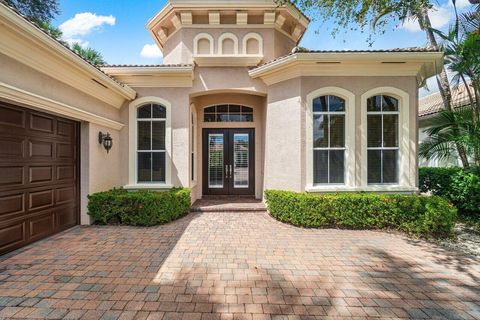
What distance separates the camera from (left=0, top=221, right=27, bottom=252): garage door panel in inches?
164

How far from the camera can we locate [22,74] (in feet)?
14.0

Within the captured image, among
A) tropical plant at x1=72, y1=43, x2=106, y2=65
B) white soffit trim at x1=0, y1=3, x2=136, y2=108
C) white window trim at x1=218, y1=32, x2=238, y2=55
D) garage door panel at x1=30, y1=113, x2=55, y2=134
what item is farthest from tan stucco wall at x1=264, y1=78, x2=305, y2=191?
tropical plant at x1=72, y1=43, x2=106, y2=65

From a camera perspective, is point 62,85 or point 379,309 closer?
point 379,309

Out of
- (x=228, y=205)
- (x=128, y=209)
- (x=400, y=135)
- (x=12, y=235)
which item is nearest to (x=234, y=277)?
(x=128, y=209)

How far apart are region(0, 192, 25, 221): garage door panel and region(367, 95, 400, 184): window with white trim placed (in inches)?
332

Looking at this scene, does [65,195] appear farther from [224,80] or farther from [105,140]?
[224,80]

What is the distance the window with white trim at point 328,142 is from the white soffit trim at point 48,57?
5.89m

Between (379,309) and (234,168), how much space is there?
22.7ft

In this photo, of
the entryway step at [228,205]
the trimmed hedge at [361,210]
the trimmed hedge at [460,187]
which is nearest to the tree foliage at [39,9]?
the entryway step at [228,205]

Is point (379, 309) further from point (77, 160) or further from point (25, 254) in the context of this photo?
point (77, 160)

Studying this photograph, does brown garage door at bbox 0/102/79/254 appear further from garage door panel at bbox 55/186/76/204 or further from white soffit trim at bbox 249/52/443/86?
white soffit trim at bbox 249/52/443/86

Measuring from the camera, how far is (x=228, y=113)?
9.30 metres

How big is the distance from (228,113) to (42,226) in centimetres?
667

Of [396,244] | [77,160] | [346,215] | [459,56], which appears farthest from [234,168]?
[459,56]
